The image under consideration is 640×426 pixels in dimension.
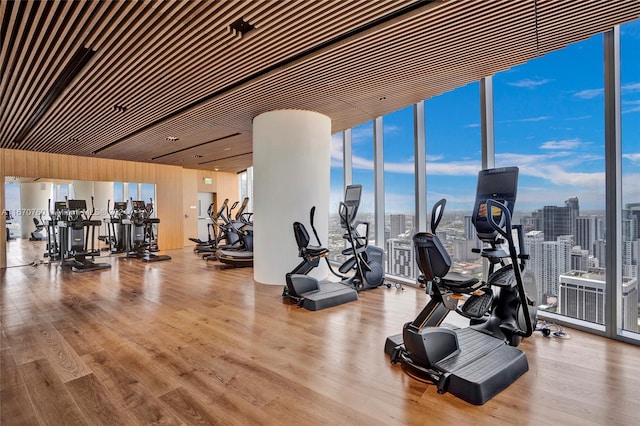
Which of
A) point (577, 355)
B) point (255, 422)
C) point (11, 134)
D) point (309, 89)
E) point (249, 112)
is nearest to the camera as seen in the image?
point (255, 422)

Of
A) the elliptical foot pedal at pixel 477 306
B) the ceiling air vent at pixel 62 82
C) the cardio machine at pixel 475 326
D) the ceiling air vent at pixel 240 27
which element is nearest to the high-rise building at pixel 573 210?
the cardio machine at pixel 475 326

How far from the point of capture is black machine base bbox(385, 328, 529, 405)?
2.27 meters

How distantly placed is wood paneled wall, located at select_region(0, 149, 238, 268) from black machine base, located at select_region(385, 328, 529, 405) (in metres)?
10.1

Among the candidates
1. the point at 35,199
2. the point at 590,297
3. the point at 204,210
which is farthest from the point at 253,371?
→ the point at 35,199

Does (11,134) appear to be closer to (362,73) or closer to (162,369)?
(162,369)

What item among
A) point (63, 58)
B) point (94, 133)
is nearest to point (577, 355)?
point (63, 58)

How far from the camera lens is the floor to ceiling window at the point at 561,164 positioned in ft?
11.5

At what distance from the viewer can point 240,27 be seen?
3.08 m

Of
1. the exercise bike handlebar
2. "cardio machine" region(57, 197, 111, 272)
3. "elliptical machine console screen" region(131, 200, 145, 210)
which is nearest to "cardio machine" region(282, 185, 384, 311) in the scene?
the exercise bike handlebar

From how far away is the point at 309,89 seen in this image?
473cm

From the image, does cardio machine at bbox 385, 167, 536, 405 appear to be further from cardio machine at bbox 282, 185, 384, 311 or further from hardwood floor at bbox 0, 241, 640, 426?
cardio machine at bbox 282, 185, 384, 311

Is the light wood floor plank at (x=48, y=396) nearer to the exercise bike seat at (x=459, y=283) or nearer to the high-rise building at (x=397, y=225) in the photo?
the exercise bike seat at (x=459, y=283)

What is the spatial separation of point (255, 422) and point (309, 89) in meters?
4.24

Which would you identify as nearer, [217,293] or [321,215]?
[217,293]
